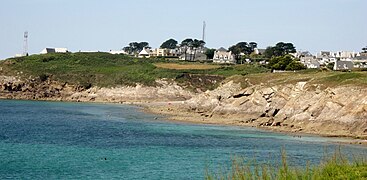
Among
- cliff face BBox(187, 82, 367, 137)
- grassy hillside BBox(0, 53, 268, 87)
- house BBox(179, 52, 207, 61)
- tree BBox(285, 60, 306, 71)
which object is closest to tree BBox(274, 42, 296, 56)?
house BBox(179, 52, 207, 61)

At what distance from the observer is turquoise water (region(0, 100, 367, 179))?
32.8 m

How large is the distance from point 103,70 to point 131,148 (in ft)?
289

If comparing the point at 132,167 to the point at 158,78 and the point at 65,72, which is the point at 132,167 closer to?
the point at 158,78

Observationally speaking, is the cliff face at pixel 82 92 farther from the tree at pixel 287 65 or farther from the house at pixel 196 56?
the house at pixel 196 56

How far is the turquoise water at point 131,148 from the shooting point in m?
32.8

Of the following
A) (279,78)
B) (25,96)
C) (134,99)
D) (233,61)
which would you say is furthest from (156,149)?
(233,61)

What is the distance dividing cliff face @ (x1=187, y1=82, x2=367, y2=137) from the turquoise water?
14.4 feet

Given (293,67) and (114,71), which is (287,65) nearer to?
(293,67)

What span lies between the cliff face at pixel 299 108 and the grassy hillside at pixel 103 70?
1532 inches

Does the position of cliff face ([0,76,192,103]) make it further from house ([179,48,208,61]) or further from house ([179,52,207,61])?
house ([179,52,207,61])

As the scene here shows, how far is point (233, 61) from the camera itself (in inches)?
6457

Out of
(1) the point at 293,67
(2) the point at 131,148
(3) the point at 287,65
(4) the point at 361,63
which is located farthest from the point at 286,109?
(4) the point at 361,63

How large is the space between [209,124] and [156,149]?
75.8 ft

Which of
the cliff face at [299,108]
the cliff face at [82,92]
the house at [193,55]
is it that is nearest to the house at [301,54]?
the house at [193,55]
